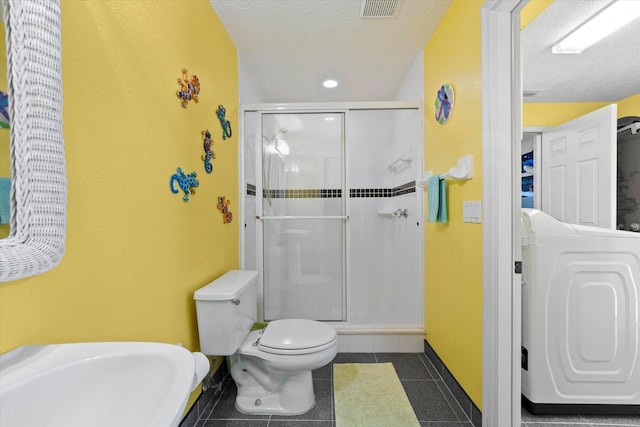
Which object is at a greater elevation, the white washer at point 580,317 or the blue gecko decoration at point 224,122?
the blue gecko decoration at point 224,122

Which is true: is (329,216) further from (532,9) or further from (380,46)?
(532,9)

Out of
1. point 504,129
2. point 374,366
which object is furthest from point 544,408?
point 504,129

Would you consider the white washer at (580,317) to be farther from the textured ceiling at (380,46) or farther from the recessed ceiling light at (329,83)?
the recessed ceiling light at (329,83)

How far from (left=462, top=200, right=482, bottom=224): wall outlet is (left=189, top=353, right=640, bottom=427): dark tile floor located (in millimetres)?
1050

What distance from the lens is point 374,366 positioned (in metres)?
2.11

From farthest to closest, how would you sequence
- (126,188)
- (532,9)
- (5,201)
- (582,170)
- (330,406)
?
(582,170) → (330,406) → (532,9) → (126,188) → (5,201)

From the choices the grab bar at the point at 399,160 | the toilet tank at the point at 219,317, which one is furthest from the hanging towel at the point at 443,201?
the toilet tank at the point at 219,317

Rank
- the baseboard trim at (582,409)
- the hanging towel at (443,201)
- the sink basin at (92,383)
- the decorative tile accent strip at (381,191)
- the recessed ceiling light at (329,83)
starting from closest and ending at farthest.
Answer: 1. the sink basin at (92,383)
2. the baseboard trim at (582,409)
3. the hanging towel at (443,201)
4. the decorative tile accent strip at (381,191)
5. the recessed ceiling light at (329,83)

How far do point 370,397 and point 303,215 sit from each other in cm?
138

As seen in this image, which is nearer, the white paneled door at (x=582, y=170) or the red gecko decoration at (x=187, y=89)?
the red gecko decoration at (x=187, y=89)

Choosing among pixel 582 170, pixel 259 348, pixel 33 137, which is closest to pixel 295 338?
pixel 259 348

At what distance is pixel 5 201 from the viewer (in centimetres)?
64

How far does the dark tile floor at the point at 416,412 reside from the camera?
1541 mm

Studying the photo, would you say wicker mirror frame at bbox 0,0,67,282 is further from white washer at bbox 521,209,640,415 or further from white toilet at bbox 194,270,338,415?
white washer at bbox 521,209,640,415
